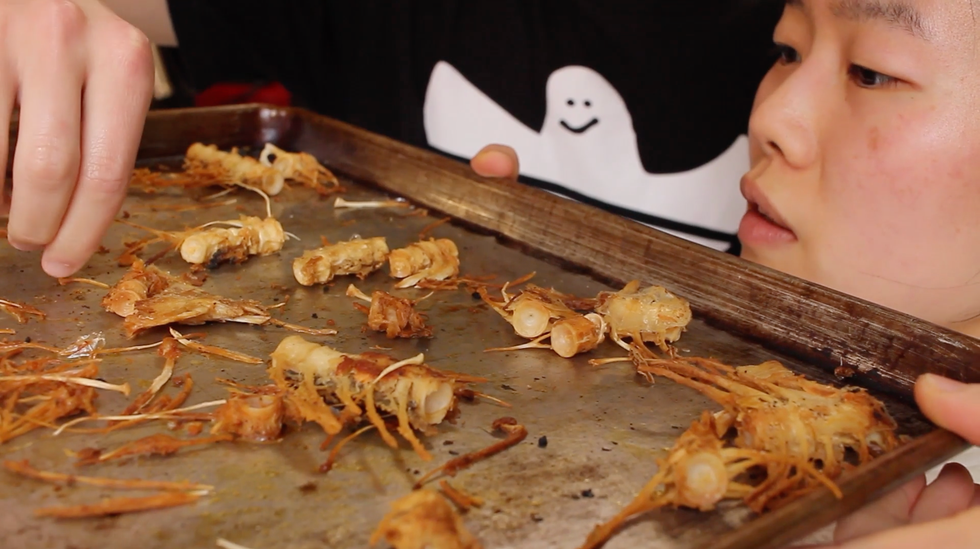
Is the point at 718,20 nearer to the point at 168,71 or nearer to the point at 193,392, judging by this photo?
the point at 193,392

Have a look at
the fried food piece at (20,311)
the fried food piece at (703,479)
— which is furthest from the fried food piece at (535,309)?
the fried food piece at (20,311)

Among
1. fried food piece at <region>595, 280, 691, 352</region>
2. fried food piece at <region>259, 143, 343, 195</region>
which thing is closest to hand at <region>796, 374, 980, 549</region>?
fried food piece at <region>595, 280, 691, 352</region>

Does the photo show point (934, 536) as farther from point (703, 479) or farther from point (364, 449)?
point (364, 449)

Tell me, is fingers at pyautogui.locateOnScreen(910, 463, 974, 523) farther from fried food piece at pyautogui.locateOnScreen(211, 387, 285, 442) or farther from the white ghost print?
the white ghost print

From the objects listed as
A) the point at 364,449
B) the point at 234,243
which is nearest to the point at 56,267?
the point at 234,243

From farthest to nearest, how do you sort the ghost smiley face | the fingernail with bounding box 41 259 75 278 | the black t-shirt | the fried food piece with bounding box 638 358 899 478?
1. the ghost smiley face
2. the black t-shirt
3. the fingernail with bounding box 41 259 75 278
4. the fried food piece with bounding box 638 358 899 478

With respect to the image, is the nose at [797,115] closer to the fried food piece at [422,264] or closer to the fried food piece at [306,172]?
the fried food piece at [422,264]
